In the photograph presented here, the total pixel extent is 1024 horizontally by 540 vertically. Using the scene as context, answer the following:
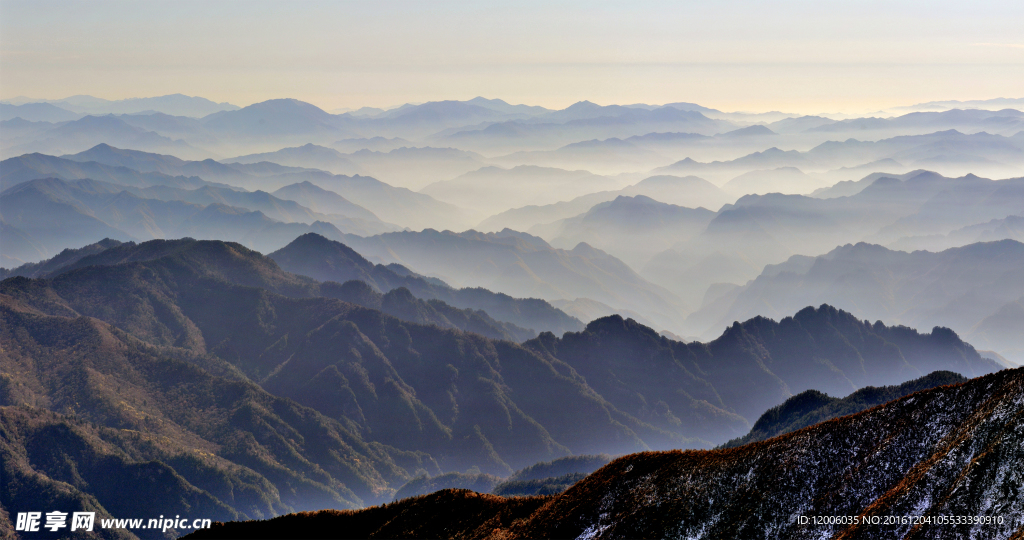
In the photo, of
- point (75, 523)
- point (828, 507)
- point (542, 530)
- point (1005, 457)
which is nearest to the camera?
point (1005, 457)

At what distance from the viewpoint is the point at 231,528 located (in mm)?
72125

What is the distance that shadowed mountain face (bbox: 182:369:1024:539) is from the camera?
131 feet

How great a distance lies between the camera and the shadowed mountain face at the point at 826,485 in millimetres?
40000

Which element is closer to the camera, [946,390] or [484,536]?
[946,390]

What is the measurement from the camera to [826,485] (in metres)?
48.8

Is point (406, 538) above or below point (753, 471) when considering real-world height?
below

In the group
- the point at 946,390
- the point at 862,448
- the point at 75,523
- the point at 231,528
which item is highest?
the point at 946,390

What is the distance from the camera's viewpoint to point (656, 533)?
171 ft

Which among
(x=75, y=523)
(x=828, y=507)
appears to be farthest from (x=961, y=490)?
(x=75, y=523)

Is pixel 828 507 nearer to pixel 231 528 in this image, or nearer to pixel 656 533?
pixel 656 533

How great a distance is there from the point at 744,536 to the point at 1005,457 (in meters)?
16.5

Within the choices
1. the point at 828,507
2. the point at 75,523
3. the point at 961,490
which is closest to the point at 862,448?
the point at 828,507

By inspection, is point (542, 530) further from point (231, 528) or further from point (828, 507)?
point (231, 528)

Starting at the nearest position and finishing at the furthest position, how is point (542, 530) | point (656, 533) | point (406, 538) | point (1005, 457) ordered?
1. point (1005, 457)
2. point (656, 533)
3. point (542, 530)
4. point (406, 538)
